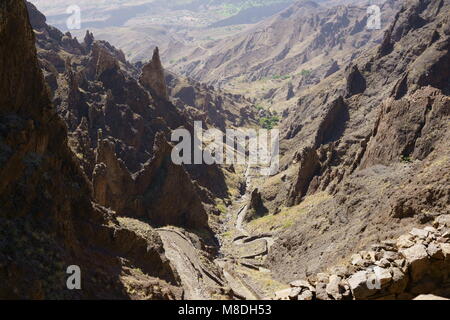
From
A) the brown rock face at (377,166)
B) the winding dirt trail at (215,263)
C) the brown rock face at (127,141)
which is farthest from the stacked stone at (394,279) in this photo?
the brown rock face at (127,141)

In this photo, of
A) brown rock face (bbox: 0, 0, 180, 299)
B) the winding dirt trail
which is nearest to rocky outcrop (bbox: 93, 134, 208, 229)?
the winding dirt trail

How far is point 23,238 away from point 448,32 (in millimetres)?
101682

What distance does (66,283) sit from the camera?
73.3ft

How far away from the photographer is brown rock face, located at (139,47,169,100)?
109456 millimetres

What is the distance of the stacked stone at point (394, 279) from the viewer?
77.4ft

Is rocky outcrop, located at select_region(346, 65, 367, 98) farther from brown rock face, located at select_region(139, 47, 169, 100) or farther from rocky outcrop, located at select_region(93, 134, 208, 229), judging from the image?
A: rocky outcrop, located at select_region(93, 134, 208, 229)

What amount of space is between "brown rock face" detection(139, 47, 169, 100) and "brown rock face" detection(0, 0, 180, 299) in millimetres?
80271

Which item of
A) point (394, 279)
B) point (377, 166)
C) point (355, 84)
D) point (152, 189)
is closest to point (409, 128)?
point (377, 166)

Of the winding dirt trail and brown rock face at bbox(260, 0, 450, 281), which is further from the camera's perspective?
brown rock face at bbox(260, 0, 450, 281)

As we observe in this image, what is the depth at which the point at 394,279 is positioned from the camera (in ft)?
78.3

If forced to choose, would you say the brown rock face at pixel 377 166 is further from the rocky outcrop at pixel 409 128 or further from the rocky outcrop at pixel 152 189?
the rocky outcrop at pixel 152 189

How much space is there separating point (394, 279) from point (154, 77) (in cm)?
9396

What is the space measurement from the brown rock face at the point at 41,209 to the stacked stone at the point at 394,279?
28.5ft

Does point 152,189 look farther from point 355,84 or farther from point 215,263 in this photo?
point 355,84
